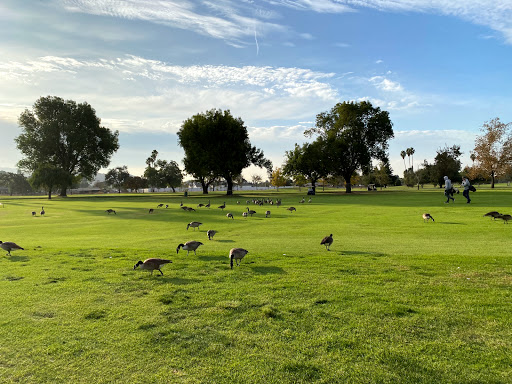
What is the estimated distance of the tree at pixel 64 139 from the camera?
8856cm

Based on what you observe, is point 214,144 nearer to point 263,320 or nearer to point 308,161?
point 308,161

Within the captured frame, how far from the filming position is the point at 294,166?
3492 inches

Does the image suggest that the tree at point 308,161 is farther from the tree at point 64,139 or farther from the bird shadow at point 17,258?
the bird shadow at point 17,258

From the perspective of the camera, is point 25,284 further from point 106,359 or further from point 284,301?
point 284,301

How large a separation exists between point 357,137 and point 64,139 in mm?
84014

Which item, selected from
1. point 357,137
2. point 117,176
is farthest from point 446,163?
point 117,176

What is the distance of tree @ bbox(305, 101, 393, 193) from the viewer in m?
83.1

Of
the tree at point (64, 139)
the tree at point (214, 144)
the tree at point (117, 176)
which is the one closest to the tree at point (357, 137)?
the tree at point (214, 144)

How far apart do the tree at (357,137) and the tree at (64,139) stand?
68.1 metres

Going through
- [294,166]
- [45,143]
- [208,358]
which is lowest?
[208,358]

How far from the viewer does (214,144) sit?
79.9 m

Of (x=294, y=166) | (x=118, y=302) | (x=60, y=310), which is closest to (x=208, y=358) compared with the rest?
(x=118, y=302)

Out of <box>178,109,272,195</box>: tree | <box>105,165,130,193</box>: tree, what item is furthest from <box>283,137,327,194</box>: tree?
<box>105,165,130,193</box>: tree

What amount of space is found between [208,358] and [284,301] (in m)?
2.63
